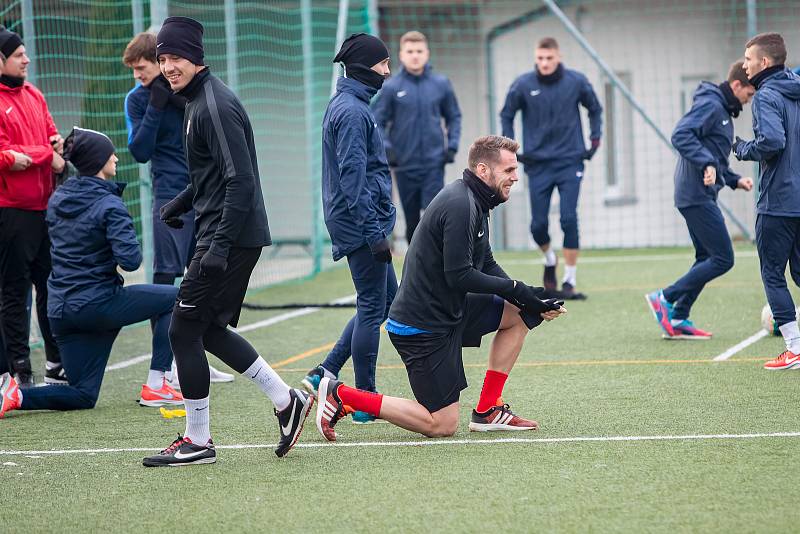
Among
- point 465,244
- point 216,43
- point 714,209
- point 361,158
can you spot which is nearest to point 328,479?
point 465,244

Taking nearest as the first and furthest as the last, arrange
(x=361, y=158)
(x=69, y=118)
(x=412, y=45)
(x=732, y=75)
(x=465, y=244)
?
(x=465, y=244)
(x=361, y=158)
(x=732, y=75)
(x=69, y=118)
(x=412, y=45)

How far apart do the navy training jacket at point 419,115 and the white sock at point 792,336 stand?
504 centimetres

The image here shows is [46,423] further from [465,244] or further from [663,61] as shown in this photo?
[663,61]

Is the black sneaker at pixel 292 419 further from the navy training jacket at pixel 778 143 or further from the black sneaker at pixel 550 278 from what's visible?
the black sneaker at pixel 550 278

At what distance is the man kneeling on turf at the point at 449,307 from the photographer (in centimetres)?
591

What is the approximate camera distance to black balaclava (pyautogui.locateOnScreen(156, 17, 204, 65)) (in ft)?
18.4

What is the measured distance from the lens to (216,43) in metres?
14.1

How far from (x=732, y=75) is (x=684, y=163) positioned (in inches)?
27.4

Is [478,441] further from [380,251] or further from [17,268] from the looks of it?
[17,268]

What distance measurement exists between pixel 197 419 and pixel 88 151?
2.01m

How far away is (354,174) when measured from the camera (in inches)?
254

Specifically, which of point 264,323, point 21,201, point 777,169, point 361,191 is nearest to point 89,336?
point 21,201

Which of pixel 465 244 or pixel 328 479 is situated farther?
pixel 465 244

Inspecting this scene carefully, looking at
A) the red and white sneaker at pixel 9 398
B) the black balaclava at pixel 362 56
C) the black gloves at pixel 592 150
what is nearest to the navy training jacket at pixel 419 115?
the black gloves at pixel 592 150
